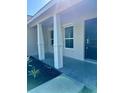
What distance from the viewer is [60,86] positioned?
3.40 metres

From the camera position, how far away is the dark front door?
6182 millimetres

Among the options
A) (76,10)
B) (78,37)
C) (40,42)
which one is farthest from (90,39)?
(40,42)

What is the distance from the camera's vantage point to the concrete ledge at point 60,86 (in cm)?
316

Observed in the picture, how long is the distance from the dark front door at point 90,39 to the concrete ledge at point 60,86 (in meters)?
2.82

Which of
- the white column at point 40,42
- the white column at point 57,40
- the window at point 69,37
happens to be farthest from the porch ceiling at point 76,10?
the white column at point 40,42

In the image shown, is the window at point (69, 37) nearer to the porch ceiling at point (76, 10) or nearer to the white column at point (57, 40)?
the porch ceiling at point (76, 10)

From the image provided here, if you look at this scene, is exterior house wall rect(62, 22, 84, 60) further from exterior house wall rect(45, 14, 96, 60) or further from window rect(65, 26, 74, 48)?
window rect(65, 26, 74, 48)

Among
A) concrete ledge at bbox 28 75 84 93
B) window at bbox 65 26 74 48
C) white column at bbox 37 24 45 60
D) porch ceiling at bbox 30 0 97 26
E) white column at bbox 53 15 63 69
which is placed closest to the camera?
concrete ledge at bbox 28 75 84 93

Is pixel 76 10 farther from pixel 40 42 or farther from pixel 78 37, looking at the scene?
pixel 40 42

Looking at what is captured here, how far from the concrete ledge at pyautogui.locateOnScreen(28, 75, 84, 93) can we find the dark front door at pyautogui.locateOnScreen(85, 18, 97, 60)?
9.24 feet

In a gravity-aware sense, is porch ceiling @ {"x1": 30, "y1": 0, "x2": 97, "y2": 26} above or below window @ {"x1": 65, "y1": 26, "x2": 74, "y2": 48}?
above

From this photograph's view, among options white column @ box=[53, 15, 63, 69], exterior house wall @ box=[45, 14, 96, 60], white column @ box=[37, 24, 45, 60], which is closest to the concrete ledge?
white column @ box=[53, 15, 63, 69]
